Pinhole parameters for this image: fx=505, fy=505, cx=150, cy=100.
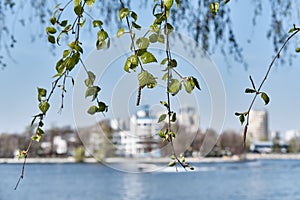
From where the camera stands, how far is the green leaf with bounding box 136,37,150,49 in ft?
0.95

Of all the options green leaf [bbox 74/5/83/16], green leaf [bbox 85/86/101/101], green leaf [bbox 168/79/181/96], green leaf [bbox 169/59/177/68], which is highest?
green leaf [bbox 74/5/83/16]

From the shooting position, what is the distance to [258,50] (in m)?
A: 12.8

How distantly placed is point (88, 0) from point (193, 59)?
81 centimetres

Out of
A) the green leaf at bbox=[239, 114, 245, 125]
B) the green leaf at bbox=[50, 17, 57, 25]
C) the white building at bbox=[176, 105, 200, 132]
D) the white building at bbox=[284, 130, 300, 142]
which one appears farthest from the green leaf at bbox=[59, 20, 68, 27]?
the white building at bbox=[284, 130, 300, 142]

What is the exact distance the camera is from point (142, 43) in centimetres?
29

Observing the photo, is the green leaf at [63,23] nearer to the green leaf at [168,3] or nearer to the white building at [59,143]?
the green leaf at [168,3]

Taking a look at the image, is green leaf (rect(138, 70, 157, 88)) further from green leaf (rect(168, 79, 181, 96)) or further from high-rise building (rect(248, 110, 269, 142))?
high-rise building (rect(248, 110, 269, 142))

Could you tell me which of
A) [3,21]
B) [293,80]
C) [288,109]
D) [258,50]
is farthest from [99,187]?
[3,21]

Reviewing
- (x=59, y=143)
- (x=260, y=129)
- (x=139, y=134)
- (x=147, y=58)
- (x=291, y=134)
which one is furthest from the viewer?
(x=291, y=134)

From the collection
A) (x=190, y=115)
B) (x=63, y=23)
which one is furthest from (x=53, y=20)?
(x=190, y=115)

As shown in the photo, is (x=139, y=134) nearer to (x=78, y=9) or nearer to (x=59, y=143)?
(x=78, y=9)

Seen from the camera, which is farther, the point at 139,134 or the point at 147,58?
the point at 139,134

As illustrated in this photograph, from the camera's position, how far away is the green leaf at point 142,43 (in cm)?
29

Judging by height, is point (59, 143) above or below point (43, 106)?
above
